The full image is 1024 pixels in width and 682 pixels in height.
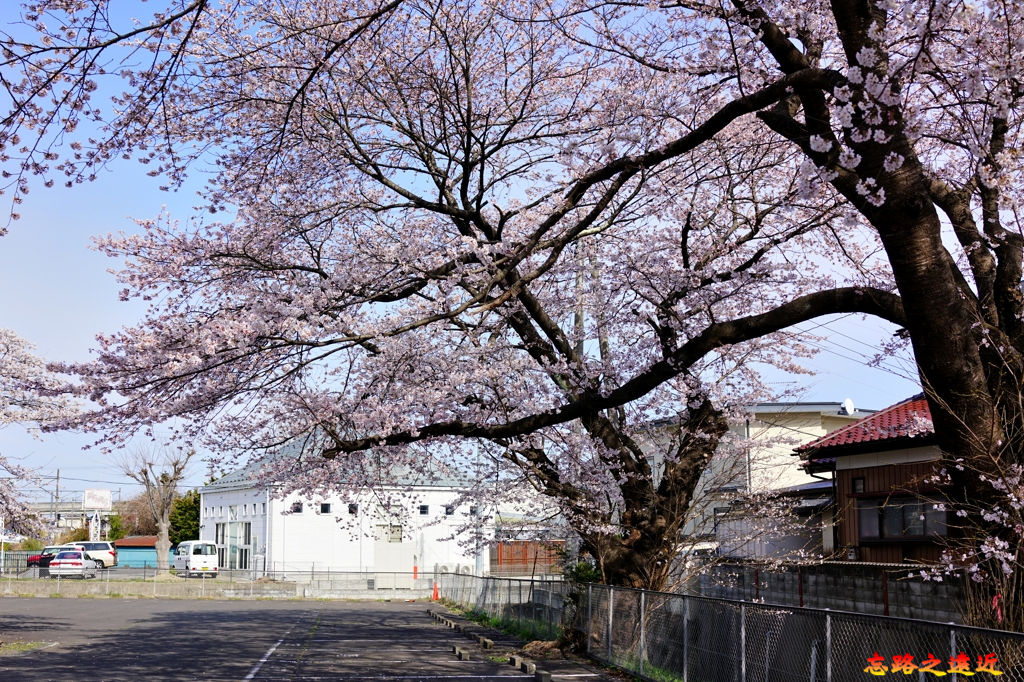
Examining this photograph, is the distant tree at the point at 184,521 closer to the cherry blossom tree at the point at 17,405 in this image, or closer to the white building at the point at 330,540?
the white building at the point at 330,540

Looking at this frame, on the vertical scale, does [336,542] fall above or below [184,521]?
above

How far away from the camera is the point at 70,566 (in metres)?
47.9

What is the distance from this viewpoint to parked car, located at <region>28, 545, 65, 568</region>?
180ft

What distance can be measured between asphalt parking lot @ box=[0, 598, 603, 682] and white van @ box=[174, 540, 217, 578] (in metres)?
14.4

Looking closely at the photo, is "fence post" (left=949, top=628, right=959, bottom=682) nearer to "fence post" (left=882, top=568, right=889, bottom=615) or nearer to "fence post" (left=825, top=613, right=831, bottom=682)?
"fence post" (left=825, top=613, right=831, bottom=682)

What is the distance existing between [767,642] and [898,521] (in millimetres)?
10682

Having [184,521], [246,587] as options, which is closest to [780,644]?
[246,587]

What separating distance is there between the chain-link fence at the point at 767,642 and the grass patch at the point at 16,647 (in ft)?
35.7

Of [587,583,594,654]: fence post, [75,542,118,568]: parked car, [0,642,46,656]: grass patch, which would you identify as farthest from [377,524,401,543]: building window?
[587,583,594,654]: fence post

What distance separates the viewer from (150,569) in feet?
153

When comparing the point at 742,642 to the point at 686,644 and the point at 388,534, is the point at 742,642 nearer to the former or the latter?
the point at 686,644

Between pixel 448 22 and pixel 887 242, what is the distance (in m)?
7.24

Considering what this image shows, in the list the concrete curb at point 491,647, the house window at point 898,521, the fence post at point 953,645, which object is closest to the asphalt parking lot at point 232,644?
the concrete curb at point 491,647

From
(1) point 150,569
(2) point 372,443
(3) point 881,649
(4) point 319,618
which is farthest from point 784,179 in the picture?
(1) point 150,569
